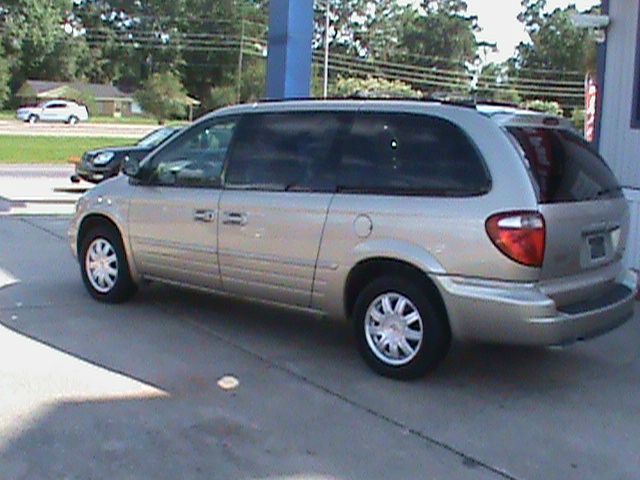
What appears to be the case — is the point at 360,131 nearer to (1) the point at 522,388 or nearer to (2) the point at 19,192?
(1) the point at 522,388

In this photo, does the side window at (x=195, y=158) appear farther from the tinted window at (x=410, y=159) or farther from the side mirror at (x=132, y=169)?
the tinted window at (x=410, y=159)

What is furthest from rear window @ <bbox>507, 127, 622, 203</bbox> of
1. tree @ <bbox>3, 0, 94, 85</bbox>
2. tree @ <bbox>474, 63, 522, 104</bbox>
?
tree @ <bbox>3, 0, 94, 85</bbox>

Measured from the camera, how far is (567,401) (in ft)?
15.9

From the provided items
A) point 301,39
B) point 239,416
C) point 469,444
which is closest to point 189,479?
point 239,416

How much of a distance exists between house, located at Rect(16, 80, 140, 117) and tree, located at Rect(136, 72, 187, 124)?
4.99 m

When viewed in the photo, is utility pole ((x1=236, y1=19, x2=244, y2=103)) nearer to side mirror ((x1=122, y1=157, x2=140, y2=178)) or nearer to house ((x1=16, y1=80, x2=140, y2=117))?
house ((x1=16, y1=80, x2=140, y2=117))

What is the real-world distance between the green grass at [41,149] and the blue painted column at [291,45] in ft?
51.5

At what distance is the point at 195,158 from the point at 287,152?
37.8 inches

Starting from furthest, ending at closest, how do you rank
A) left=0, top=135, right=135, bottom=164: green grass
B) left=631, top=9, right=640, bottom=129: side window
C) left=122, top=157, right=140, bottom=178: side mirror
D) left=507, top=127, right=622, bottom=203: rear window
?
left=0, top=135, right=135, bottom=164: green grass, left=631, top=9, right=640, bottom=129: side window, left=122, top=157, right=140, bottom=178: side mirror, left=507, top=127, right=622, bottom=203: rear window

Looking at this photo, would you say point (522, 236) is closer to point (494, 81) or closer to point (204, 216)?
point (204, 216)

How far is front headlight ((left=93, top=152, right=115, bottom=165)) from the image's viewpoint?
15.9 m

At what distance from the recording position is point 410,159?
16.5 feet

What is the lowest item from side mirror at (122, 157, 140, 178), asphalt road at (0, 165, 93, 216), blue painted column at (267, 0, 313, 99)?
asphalt road at (0, 165, 93, 216)

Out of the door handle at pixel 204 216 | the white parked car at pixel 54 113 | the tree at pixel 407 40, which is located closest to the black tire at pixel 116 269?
the door handle at pixel 204 216
